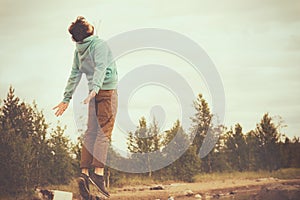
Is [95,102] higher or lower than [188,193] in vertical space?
higher

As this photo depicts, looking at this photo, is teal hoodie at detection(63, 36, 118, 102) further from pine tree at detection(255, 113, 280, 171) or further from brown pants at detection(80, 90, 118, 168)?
pine tree at detection(255, 113, 280, 171)

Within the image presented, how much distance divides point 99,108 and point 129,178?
4.36 feet

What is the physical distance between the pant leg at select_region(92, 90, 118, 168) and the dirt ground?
108 cm

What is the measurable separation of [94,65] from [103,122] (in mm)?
478

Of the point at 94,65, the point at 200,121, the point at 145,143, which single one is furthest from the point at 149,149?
the point at 94,65

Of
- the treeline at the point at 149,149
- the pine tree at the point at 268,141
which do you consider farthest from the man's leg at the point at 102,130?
the pine tree at the point at 268,141

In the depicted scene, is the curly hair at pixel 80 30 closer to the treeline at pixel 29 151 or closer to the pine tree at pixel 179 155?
the treeline at pixel 29 151

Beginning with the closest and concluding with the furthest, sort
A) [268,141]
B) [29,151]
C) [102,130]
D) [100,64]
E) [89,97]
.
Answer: [89,97], [100,64], [102,130], [29,151], [268,141]

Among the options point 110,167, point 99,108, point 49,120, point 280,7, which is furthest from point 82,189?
point 280,7

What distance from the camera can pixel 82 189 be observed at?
4273mm

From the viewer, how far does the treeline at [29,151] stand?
528 cm

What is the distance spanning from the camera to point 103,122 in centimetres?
434

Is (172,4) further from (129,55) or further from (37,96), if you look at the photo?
(37,96)

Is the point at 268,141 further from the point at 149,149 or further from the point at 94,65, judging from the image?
the point at 94,65
